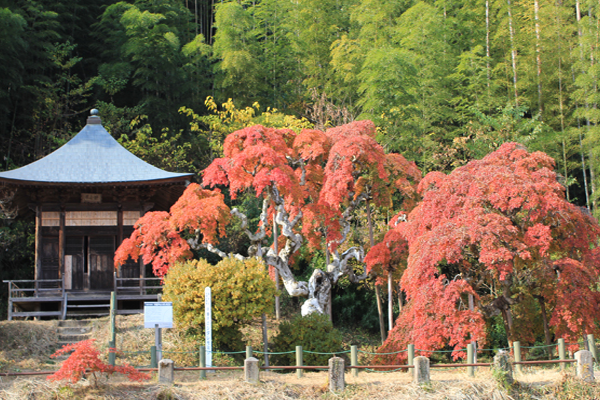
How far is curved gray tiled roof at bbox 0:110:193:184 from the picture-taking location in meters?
14.8

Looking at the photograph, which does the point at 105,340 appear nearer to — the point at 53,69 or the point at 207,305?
the point at 207,305

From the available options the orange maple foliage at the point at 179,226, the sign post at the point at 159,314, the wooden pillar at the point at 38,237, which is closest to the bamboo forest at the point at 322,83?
the orange maple foliage at the point at 179,226

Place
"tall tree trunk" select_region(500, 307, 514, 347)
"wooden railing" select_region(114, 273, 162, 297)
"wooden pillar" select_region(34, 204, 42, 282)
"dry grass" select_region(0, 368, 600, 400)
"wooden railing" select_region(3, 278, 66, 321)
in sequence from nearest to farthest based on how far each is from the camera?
"dry grass" select_region(0, 368, 600, 400) < "tall tree trunk" select_region(500, 307, 514, 347) < "wooden railing" select_region(3, 278, 66, 321) < "wooden railing" select_region(114, 273, 162, 297) < "wooden pillar" select_region(34, 204, 42, 282)

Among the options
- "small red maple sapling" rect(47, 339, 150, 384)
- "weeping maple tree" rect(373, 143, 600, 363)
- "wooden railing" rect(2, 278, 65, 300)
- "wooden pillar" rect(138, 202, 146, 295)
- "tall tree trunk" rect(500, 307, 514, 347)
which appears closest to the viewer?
"small red maple sapling" rect(47, 339, 150, 384)

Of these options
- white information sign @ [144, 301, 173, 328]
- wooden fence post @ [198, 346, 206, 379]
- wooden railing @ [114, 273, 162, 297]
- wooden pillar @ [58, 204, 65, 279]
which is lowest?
wooden fence post @ [198, 346, 206, 379]

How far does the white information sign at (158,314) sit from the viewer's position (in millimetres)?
10156

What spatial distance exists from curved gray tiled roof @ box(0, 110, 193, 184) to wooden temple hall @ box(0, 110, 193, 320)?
23 millimetres

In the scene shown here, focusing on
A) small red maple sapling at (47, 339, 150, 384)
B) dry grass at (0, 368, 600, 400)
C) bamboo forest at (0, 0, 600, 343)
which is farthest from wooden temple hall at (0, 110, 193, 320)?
small red maple sapling at (47, 339, 150, 384)

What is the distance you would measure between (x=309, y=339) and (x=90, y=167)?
7263 mm

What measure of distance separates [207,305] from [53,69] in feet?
52.7

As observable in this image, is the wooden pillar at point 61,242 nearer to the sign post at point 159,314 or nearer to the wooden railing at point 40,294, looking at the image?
the wooden railing at point 40,294

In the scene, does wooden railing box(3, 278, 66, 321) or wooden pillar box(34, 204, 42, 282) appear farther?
wooden pillar box(34, 204, 42, 282)

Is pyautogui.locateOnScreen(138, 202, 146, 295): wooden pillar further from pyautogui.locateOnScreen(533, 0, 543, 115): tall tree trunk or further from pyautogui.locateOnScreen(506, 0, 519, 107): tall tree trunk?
pyautogui.locateOnScreen(533, 0, 543, 115): tall tree trunk

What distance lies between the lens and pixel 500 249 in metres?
10.8
